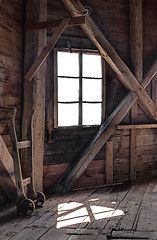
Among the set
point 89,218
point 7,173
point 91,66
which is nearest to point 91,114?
point 91,66

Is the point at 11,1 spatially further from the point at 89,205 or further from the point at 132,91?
the point at 89,205

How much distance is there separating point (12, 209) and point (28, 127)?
1090mm

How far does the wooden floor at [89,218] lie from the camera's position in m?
2.57

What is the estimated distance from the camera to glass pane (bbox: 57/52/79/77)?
4379 mm

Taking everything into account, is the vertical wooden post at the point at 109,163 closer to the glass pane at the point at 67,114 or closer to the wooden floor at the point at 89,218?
the wooden floor at the point at 89,218

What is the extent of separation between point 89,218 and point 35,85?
190 cm

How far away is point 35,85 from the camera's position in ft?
12.3

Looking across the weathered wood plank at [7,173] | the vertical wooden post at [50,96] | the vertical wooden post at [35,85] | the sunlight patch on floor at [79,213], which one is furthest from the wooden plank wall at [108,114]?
the sunlight patch on floor at [79,213]

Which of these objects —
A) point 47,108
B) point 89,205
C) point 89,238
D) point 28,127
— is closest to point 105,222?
point 89,238

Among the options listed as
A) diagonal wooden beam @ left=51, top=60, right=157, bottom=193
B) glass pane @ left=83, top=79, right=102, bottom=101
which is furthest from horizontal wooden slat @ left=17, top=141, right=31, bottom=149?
glass pane @ left=83, top=79, right=102, bottom=101

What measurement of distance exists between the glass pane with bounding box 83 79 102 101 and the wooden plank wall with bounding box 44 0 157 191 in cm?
17

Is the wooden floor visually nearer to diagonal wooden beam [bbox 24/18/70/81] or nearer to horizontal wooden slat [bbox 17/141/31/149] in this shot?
horizontal wooden slat [bbox 17/141/31/149]

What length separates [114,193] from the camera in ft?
13.6

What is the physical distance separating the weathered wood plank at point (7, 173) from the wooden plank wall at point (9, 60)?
13cm
